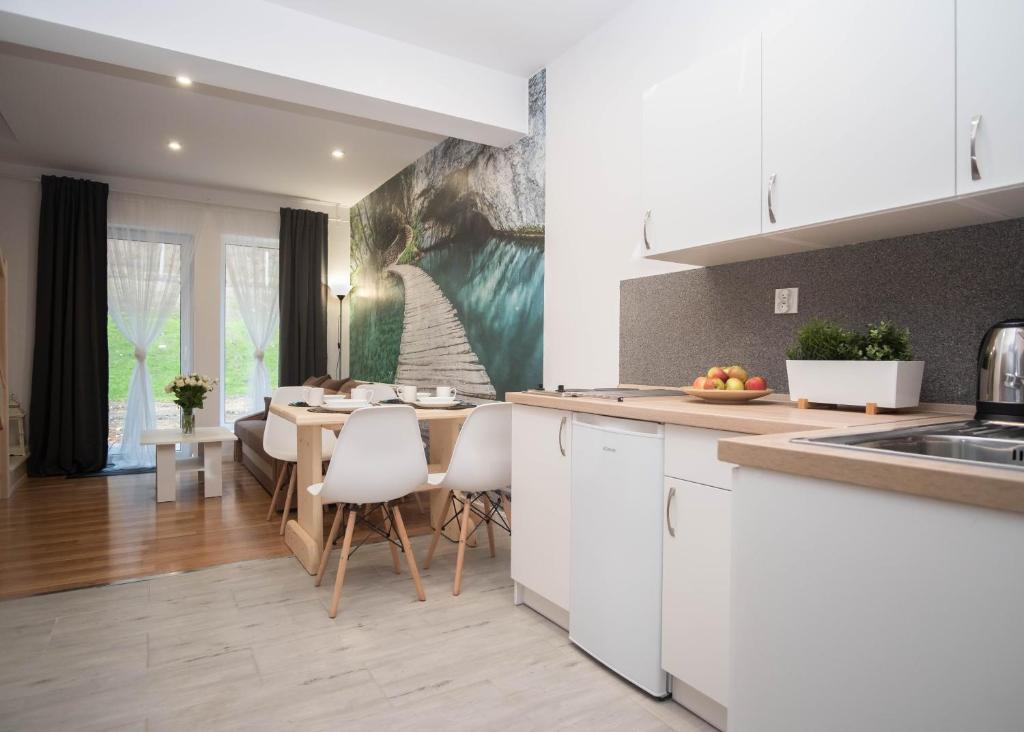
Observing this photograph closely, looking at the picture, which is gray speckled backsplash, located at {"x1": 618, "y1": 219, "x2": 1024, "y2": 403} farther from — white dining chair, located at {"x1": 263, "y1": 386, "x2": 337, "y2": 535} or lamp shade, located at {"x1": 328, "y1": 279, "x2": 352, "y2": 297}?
lamp shade, located at {"x1": 328, "y1": 279, "x2": 352, "y2": 297}

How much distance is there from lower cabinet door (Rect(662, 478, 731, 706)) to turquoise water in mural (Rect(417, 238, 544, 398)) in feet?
6.67

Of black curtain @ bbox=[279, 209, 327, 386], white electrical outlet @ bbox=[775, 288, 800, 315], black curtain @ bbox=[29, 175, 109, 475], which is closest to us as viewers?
white electrical outlet @ bbox=[775, 288, 800, 315]

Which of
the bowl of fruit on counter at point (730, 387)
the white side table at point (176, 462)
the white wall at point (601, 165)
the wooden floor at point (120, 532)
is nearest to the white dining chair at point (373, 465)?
the wooden floor at point (120, 532)

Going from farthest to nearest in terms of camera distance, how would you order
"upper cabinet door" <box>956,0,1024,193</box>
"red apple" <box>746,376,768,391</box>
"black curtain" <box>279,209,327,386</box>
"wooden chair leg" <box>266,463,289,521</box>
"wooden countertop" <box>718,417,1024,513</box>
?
1. "black curtain" <box>279,209,327,386</box>
2. "wooden chair leg" <box>266,463,289,521</box>
3. "red apple" <box>746,376,768,391</box>
4. "upper cabinet door" <box>956,0,1024,193</box>
5. "wooden countertop" <box>718,417,1024,513</box>

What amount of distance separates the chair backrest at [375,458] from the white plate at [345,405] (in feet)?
1.60

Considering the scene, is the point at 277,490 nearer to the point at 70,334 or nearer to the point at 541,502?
the point at 541,502

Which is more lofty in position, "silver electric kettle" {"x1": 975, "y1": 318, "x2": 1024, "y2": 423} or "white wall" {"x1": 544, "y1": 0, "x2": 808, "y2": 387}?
"white wall" {"x1": 544, "y1": 0, "x2": 808, "y2": 387}

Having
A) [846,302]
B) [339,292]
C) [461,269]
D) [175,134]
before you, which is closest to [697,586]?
[846,302]

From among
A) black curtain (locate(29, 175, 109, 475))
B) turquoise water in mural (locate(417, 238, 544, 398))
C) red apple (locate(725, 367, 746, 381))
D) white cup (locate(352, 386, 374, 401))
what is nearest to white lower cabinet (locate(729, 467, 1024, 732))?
red apple (locate(725, 367, 746, 381))

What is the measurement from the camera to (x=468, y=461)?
2795 millimetres

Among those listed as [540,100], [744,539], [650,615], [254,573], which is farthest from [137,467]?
[744,539]

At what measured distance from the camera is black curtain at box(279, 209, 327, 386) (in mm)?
6652

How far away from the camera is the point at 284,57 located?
3121 mm

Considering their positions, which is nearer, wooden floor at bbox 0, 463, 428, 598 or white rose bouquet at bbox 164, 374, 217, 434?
wooden floor at bbox 0, 463, 428, 598
